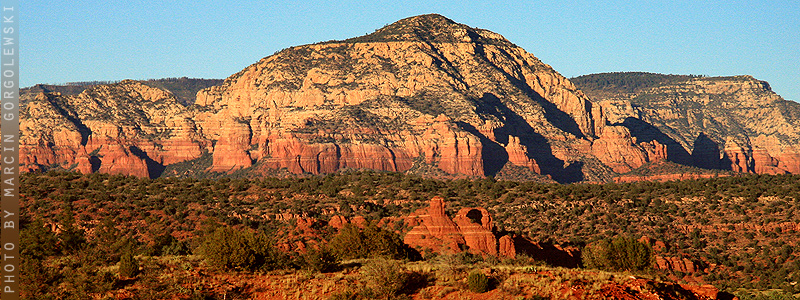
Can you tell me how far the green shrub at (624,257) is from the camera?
186 ft

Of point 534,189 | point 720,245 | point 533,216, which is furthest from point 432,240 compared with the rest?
point 534,189

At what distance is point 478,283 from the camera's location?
4156 cm

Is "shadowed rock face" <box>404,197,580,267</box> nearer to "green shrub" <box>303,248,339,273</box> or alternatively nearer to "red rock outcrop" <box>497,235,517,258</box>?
"red rock outcrop" <box>497,235,517,258</box>

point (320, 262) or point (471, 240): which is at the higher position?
point (320, 262)

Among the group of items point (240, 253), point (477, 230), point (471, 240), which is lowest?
point (471, 240)

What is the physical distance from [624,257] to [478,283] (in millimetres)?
18893

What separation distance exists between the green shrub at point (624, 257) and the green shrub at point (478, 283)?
1615 centimetres

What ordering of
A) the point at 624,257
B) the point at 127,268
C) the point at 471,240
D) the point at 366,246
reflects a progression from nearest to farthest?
the point at 127,268 < the point at 624,257 < the point at 366,246 < the point at 471,240

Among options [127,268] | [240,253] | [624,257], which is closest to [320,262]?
[240,253]

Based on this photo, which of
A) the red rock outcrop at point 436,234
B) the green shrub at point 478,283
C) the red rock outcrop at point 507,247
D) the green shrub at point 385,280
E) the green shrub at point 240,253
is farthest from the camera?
the red rock outcrop at point 436,234

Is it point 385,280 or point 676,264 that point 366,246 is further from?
point 676,264

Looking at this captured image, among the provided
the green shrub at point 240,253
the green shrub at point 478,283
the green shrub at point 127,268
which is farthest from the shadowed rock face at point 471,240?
the green shrub at point 127,268

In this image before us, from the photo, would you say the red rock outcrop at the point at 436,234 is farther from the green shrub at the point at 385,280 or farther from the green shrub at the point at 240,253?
the green shrub at the point at 385,280

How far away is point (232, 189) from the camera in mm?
104188
